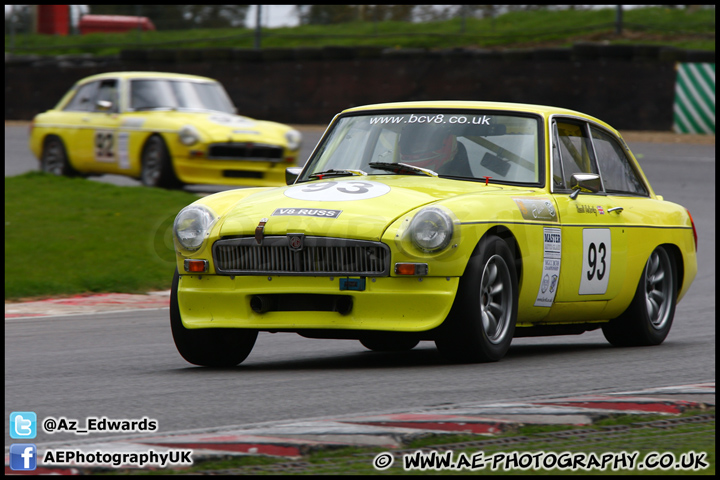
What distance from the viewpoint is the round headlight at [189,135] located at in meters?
15.9

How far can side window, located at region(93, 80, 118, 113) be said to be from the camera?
1708 centimetres

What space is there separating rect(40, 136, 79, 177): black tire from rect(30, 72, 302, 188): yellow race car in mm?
15

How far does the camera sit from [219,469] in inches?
154

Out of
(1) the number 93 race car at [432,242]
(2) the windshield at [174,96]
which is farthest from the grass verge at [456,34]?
(1) the number 93 race car at [432,242]

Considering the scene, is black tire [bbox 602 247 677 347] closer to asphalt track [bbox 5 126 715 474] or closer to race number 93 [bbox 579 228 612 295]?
asphalt track [bbox 5 126 715 474]

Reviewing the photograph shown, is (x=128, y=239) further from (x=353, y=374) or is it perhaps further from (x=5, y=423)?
(x=5, y=423)

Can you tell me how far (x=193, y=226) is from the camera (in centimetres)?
640

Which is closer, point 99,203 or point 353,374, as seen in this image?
point 353,374

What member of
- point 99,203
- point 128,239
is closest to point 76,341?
point 128,239

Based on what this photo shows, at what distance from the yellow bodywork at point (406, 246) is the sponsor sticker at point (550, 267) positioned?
0.07 ft

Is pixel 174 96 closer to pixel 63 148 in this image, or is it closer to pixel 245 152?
pixel 245 152

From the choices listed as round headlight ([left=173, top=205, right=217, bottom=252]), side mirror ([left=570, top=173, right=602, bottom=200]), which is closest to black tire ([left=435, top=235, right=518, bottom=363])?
side mirror ([left=570, top=173, right=602, bottom=200])

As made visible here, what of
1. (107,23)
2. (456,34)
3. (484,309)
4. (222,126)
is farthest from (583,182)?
(107,23)

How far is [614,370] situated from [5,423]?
331 cm
